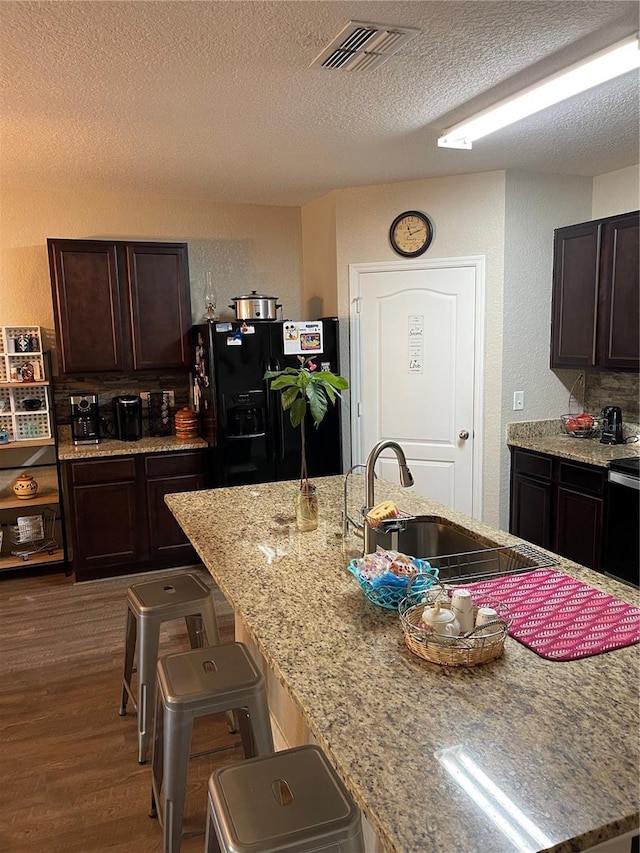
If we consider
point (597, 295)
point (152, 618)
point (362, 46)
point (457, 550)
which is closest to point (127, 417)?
point (152, 618)

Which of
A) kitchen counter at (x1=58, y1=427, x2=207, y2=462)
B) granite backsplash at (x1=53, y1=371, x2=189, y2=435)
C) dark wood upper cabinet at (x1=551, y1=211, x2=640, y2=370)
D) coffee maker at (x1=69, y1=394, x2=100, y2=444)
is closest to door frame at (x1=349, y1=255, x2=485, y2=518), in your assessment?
dark wood upper cabinet at (x1=551, y1=211, x2=640, y2=370)

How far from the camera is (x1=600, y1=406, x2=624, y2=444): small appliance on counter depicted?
3.87 meters

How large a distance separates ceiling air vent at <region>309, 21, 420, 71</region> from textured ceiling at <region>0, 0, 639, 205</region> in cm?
4

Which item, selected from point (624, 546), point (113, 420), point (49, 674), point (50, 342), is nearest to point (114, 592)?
point (49, 674)

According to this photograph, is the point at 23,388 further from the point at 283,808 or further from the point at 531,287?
the point at 283,808

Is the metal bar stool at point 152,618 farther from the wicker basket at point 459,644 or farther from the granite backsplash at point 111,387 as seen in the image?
the granite backsplash at point 111,387

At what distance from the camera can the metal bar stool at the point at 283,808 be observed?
1.25 meters

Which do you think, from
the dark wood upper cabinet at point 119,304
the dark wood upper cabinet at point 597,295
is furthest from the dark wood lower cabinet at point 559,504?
the dark wood upper cabinet at point 119,304

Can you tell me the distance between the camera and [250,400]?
4203 millimetres

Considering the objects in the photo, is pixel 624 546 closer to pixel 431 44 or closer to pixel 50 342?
pixel 431 44

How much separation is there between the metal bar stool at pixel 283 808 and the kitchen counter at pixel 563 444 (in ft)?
8.61

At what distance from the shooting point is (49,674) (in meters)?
3.06

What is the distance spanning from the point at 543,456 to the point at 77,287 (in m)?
3.25

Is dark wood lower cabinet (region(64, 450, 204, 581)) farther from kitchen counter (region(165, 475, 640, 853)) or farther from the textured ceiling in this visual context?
kitchen counter (region(165, 475, 640, 853))
